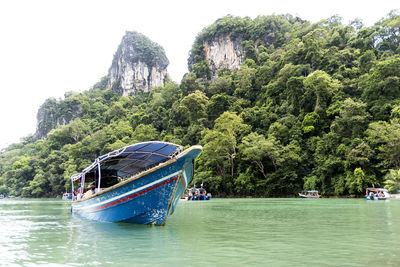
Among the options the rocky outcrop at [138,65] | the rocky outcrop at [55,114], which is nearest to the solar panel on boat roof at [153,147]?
the rocky outcrop at [55,114]

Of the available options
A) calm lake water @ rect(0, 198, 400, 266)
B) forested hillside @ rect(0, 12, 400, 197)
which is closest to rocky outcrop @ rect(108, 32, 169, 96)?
forested hillside @ rect(0, 12, 400, 197)

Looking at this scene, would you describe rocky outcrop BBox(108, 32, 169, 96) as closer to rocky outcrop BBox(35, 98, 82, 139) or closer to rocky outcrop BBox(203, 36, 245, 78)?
rocky outcrop BBox(35, 98, 82, 139)

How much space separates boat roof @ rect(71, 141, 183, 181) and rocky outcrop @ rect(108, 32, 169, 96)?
7956 cm

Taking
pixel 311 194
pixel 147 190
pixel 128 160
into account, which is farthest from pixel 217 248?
pixel 311 194

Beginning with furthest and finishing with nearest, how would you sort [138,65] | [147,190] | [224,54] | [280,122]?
[138,65], [224,54], [280,122], [147,190]

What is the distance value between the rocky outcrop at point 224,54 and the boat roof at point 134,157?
56292 millimetres

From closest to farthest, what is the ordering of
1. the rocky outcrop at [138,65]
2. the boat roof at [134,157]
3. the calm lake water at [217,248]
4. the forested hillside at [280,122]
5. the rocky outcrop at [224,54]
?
the calm lake water at [217,248] → the boat roof at [134,157] → the forested hillside at [280,122] → the rocky outcrop at [224,54] → the rocky outcrop at [138,65]

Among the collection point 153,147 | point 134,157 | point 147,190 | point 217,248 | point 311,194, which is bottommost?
point 311,194

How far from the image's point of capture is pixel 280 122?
38.6 m

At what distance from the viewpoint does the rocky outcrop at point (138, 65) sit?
9250 cm

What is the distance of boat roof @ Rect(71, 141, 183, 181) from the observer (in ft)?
35.1

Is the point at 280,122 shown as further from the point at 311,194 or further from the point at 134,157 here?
the point at 134,157

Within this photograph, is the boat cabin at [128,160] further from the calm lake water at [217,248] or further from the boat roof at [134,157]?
the calm lake water at [217,248]

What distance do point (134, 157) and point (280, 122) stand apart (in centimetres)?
2953
